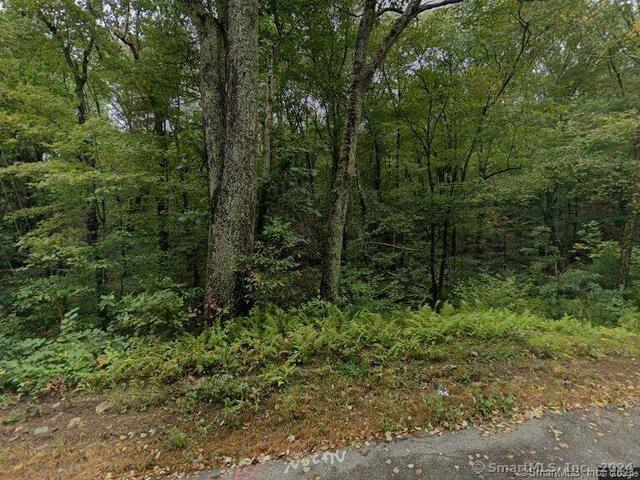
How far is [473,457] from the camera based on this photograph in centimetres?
286

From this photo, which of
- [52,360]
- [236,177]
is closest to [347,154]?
[236,177]

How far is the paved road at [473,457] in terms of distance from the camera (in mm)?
2715

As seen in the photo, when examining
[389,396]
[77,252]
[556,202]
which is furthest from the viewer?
[556,202]

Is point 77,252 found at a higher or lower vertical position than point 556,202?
lower

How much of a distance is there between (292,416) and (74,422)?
97.6 inches

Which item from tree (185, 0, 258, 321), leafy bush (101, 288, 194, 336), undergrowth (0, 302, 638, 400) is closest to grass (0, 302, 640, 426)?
undergrowth (0, 302, 638, 400)

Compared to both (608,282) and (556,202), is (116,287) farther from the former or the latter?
(556,202)

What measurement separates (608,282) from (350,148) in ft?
32.3

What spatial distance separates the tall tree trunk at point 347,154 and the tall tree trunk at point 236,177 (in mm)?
1835

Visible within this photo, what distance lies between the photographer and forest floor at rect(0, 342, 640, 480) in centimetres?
305

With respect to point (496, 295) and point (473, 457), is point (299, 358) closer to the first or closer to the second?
point (473, 457)

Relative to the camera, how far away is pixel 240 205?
5305 mm

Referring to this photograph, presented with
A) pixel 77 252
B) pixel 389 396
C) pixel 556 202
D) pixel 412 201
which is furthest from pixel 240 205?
pixel 556 202

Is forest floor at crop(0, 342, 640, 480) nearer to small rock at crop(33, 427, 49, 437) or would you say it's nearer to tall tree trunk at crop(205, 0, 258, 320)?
small rock at crop(33, 427, 49, 437)
